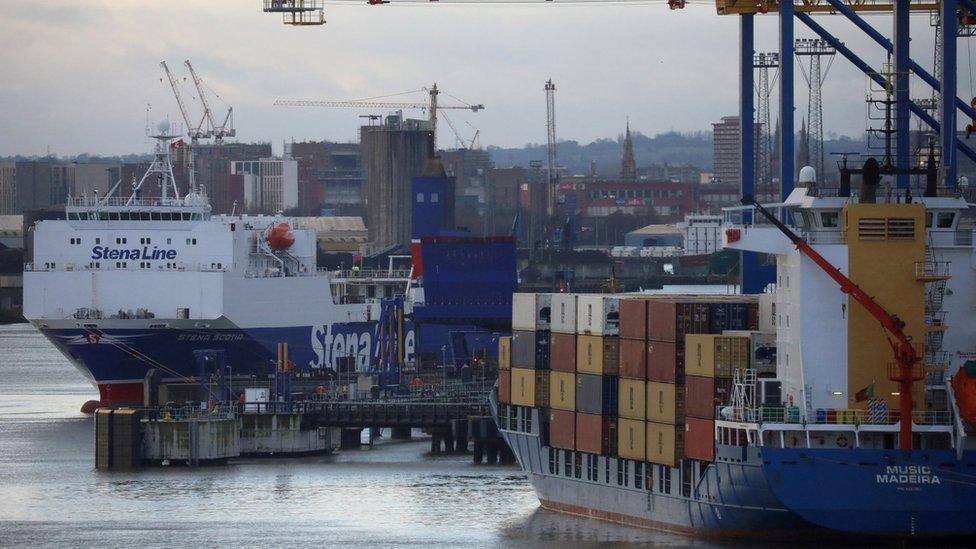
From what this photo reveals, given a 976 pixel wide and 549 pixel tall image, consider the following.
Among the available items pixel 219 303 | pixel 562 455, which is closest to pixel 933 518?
pixel 562 455

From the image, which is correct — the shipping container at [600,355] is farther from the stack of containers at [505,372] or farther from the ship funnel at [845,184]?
the ship funnel at [845,184]

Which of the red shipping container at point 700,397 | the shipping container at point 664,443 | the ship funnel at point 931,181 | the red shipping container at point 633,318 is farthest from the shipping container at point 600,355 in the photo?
the ship funnel at point 931,181

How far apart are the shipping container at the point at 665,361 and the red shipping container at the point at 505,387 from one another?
7412mm

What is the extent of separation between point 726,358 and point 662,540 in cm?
427

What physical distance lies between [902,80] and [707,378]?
1328 cm

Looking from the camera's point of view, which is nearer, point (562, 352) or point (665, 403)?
point (665, 403)

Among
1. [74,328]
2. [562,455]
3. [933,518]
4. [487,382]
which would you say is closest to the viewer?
[933,518]

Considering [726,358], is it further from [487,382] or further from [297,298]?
[297,298]

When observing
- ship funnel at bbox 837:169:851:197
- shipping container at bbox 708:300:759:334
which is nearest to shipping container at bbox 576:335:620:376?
shipping container at bbox 708:300:759:334

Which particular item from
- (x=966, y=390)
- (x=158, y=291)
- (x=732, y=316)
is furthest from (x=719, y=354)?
(x=158, y=291)

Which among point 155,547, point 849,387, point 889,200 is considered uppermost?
point 889,200

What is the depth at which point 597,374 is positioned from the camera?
43.8m

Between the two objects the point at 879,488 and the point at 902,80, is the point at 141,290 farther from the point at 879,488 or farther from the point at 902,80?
the point at 879,488

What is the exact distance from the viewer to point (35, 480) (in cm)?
5416
